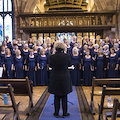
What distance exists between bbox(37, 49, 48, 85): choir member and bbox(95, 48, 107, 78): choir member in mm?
2014

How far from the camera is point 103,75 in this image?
25.0 ft

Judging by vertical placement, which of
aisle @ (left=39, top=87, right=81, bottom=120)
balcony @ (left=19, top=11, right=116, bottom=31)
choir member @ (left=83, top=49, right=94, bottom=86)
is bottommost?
aisle @ (left=39, top=87, right=81, bottom=120)

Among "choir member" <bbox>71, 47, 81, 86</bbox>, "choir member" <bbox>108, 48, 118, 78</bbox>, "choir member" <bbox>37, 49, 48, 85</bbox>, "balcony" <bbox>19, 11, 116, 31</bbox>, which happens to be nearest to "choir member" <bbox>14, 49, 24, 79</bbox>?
"choir member" <bbox>37, 49, 48, 85</bbox>

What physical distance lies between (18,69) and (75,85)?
91.0 inches

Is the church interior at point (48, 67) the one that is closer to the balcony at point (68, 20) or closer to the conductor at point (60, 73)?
the balcony at point (68, 20)

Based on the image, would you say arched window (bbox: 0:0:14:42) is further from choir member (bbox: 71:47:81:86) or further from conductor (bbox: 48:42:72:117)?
conductor (bbox: 48:42:72:117)

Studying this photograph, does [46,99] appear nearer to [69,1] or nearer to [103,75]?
[103,75]

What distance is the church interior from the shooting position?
13.4 feet

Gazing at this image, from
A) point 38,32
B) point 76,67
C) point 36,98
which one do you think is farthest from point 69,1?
point 36,98

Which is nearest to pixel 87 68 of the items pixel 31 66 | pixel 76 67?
pixel 76 67

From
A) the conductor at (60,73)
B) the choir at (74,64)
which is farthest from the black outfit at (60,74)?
the choir at (74,64)

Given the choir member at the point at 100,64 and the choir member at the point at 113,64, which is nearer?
the choir member at the point at 113,64

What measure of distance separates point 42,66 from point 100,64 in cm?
224

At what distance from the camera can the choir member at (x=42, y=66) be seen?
753 cm
